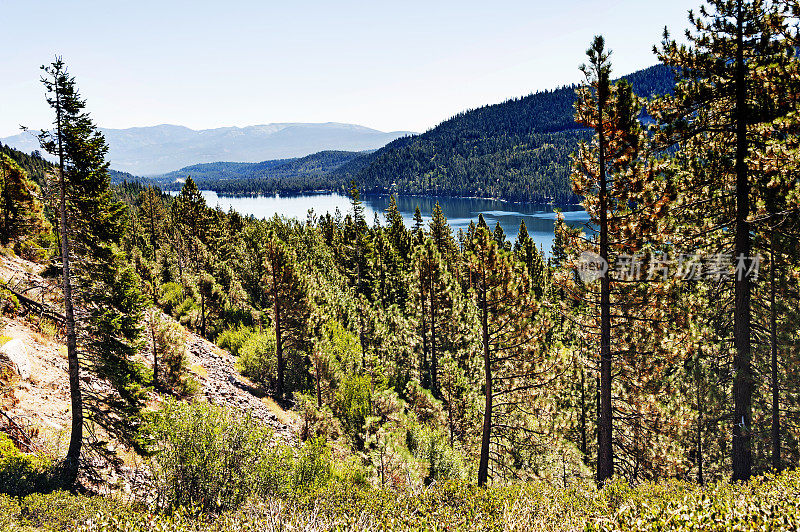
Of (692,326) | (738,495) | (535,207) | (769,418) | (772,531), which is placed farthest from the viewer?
(535,207)

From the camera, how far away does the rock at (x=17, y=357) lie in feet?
44.0

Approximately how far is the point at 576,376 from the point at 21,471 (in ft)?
64.7

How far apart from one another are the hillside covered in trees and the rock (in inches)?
16.3

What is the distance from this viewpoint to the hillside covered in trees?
8375 millimetres

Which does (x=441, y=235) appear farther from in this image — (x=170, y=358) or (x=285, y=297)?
(x=170, y=358)

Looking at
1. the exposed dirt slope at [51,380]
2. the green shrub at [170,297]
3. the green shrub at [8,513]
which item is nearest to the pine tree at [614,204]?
the green shrub at [8,513]

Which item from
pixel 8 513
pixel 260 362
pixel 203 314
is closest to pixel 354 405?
pixel 260 362

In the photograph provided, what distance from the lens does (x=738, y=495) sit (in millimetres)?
7574

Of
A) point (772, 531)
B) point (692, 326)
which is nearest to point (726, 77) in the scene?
point (692, 326)

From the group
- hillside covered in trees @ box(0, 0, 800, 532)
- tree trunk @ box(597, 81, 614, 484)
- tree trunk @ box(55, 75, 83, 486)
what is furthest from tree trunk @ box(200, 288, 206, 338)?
tree trunk @ box(597, 81, 614, 484)

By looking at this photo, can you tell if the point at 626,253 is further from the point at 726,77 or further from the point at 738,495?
the point at 738,495

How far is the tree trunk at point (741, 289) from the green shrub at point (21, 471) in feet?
60.3

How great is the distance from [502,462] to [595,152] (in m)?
12.7

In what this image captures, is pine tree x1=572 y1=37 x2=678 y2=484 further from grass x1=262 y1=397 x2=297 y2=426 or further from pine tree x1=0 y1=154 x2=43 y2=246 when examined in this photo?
pine tree x1=0 y1=154 x2=43 y2=246
